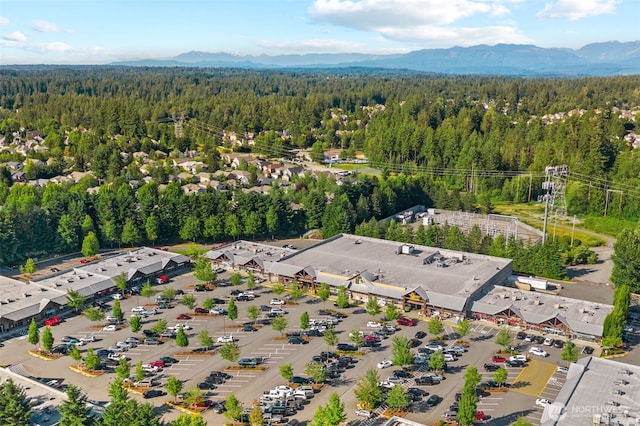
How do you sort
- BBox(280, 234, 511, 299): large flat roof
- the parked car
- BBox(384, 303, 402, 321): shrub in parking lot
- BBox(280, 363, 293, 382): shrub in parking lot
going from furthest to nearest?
BBox(280, 234, 511, 299): large flat roof < BBox(384, 303, 402, 321): shrub in parking lot < BBox(280, 363, 293, 382): shrub in parking lot < the parked car

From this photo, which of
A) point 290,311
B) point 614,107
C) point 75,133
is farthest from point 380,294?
point 614,107

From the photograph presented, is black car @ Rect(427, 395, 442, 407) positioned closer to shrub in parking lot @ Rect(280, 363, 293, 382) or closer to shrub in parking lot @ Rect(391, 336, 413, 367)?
shrub in parking lot @ Rect(391, 336, 413, 367)

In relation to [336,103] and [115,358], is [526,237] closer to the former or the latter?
[115,358]

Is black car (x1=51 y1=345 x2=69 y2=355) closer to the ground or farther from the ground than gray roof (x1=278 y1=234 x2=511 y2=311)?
closer to the ground

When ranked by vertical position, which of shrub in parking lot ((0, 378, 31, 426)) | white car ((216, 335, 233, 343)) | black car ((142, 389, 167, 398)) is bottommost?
black car ((142, 389, 167, 398))

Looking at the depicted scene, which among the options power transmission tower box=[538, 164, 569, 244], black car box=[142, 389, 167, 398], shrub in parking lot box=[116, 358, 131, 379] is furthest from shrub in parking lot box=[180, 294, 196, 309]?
power transmission tower box=[538, 164, 569, 244]

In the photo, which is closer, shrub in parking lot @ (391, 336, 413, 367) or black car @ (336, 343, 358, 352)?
shrub in parking lot @ (391, 336, 413, 367)

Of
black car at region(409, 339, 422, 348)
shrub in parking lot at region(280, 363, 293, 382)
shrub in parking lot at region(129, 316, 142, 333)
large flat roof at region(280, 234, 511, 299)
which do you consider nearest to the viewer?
shrub in parking lot at region(280, 363, 293, 382)

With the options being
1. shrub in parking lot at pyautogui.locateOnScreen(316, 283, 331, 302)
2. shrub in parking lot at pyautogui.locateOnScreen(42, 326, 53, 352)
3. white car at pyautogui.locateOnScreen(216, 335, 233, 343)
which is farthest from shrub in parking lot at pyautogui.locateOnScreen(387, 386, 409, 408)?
shrub in parking lot at pyautogui.locateOnScreen(42, 326, 53, 352)
